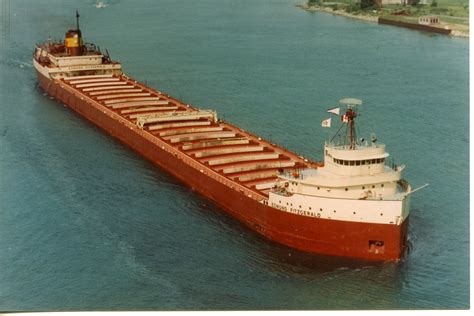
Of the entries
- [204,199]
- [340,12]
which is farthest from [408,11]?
[204,199]

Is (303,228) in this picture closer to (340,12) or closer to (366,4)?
(366,4)

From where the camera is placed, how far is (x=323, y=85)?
61.0m

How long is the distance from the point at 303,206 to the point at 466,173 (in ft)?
42.9

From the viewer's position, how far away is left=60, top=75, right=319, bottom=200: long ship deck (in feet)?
125

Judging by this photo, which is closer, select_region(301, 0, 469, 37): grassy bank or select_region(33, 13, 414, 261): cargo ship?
select_region(33, 13, 414, 261): cargo ship

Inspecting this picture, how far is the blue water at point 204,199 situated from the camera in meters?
29.4

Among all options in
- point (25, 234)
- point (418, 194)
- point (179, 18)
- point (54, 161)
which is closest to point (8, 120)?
point (54, 161)

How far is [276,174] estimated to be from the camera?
3472 centimetres

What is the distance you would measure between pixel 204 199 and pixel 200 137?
6.83 m

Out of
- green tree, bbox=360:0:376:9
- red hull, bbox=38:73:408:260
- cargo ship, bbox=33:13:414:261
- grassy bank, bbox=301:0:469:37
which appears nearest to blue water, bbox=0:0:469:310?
red hull, bbox=38:73:408:260

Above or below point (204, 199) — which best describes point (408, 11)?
above

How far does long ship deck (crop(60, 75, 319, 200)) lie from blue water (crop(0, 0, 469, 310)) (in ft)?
5.86

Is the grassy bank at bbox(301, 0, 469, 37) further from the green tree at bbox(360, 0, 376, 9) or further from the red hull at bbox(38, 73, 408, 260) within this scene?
the red hull at bbox(38, 73, 408, 260)

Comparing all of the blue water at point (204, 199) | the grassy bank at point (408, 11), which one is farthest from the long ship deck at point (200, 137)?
the grassy bank at point (408, 11)
